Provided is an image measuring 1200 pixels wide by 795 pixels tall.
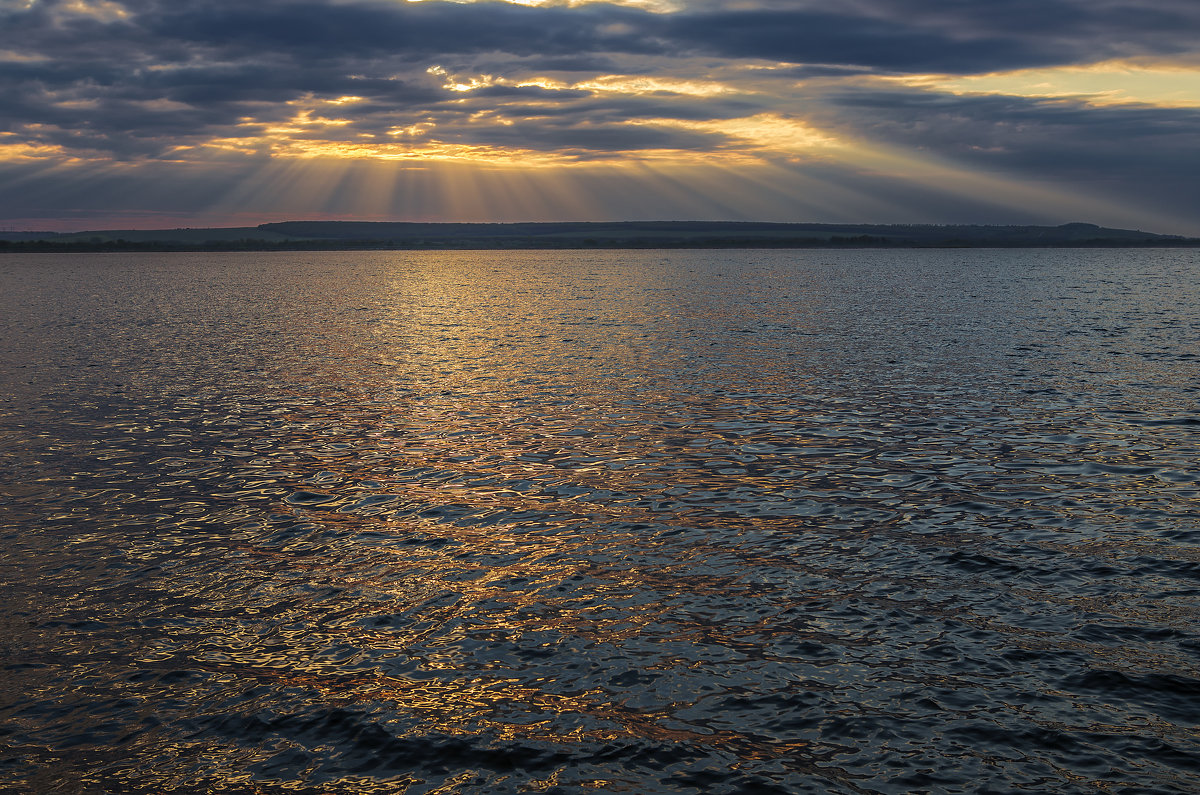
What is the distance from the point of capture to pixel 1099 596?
56.1 feet

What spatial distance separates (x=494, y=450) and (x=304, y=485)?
A: 6.12 metres

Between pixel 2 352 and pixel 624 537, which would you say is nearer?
pixel 624 537

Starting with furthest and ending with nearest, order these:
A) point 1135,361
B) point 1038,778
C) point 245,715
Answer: point 1135,361, point 245,715, point 1038,778

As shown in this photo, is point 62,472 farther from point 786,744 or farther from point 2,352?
point 2,352

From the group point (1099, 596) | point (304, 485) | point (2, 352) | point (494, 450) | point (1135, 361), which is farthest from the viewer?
point (2, 352)

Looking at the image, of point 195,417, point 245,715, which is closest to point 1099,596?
point 245,715

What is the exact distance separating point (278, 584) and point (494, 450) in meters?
11.7

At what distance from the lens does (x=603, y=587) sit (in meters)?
17.8

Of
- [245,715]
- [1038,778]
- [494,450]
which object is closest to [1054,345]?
[494,450]

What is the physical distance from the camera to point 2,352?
55.9m

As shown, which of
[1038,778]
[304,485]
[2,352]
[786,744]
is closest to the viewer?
[1038,778]

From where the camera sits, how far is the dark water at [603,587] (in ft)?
39.3

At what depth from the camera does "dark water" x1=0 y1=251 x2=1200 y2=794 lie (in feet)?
39.3

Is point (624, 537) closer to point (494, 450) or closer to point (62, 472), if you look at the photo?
point (494, 450)
